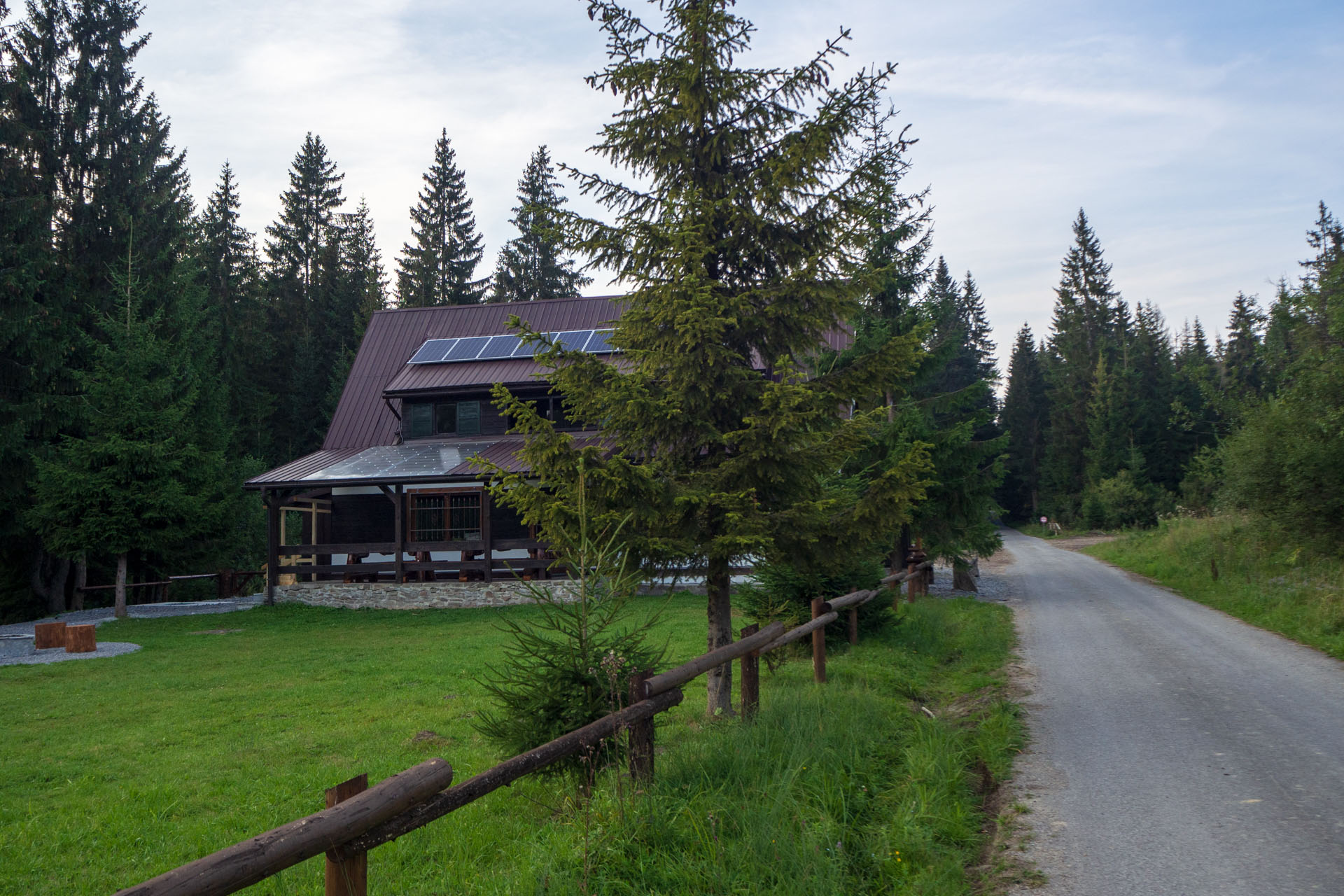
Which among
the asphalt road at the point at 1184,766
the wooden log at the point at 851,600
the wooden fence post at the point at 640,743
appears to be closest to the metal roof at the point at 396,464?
the wooden log at the point at 851,600

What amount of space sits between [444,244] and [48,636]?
130ft

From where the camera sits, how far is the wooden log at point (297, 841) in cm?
252

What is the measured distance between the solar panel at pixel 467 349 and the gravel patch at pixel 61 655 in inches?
480

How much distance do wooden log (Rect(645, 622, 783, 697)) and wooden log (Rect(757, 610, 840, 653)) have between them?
8 cm

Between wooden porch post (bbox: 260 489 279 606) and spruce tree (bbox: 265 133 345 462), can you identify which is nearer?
wooden porch post (bbox: 260 489 279 606)

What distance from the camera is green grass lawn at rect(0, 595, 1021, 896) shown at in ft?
14.6

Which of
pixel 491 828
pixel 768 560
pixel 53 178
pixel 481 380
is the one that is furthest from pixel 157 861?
pixel 53 178

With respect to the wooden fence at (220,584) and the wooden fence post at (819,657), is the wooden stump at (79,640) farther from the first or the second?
the wooden fence post at (819,657)

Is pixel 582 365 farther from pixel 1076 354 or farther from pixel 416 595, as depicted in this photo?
pixel 1076 354

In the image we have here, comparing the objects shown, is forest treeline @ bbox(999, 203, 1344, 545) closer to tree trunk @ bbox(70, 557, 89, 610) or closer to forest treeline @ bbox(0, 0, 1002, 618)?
forest treeline @ bbox(0, 0, 1002, 618)

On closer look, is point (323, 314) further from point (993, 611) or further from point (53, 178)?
point (993, 611)

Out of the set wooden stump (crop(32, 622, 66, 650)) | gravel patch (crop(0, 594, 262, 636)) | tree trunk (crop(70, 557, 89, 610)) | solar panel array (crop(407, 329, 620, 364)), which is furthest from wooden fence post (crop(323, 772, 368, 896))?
tree trunk (crop(70, 557, 89, 610))

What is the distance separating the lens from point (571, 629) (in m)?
5.95

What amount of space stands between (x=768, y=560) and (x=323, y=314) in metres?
44.7
